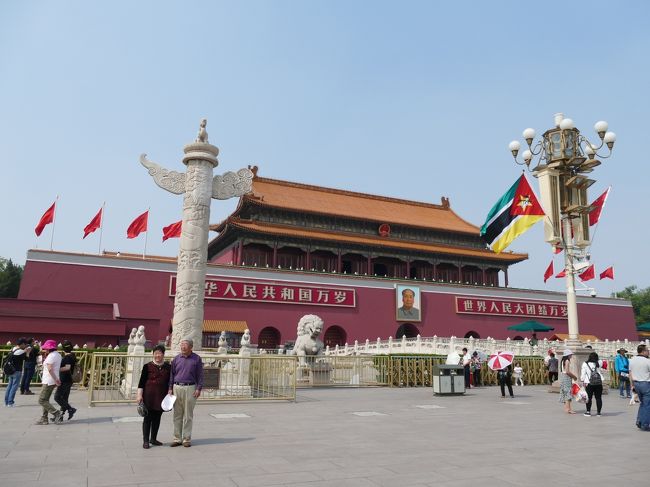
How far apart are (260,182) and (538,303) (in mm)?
20861

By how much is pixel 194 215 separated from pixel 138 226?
13923mm

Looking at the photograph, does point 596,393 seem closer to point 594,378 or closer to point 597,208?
point 594,378

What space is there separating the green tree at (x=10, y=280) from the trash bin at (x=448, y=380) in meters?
38.9

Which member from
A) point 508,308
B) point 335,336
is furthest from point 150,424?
point 508,308

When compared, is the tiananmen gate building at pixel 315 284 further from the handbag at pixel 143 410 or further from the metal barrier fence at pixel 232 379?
the handbag at pixel 143 410

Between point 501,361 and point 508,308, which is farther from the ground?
point 508,308

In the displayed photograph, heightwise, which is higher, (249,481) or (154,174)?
(154,174)

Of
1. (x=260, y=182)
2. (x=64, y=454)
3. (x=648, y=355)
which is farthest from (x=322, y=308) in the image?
(x=64, y=454)

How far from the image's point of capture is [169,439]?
21.6 ft

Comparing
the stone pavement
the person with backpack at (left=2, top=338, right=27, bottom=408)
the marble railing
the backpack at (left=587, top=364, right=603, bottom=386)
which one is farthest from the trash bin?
the person with backpack at (left=2, top=338, right=27, bottom=408)

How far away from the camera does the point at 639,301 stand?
6322cm

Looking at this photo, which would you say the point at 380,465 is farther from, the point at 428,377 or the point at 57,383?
the point at 428,377

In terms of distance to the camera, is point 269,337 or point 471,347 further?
point 269,337

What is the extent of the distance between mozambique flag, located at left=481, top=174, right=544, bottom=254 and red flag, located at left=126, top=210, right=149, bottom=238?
54.8ft
